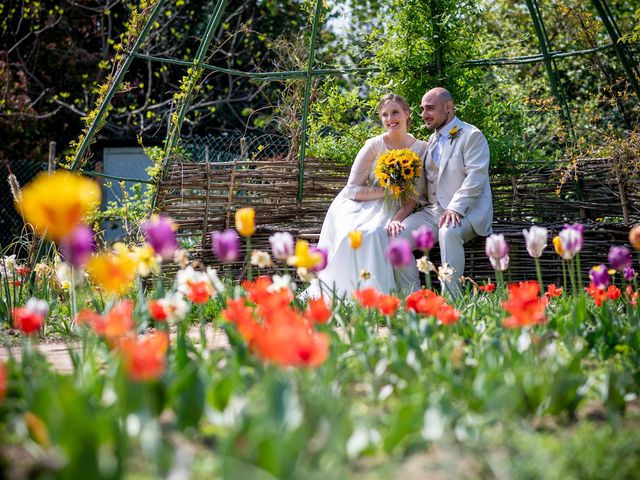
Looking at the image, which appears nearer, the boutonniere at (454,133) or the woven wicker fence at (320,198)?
the boutonniere at (454,133)

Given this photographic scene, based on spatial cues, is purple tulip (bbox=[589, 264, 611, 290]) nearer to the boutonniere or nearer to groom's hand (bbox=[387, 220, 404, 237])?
groom's hand (bbox=[387, 220, 404, 237])

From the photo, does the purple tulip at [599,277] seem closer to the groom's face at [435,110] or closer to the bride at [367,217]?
the bride at [367,217]

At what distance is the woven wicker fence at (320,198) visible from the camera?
19.6 feet

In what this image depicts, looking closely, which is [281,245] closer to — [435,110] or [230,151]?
[435,110]

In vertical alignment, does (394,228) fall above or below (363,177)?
below

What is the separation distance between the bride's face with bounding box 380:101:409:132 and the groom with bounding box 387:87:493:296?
0.57 feet

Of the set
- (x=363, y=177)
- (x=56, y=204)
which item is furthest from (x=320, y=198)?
(x=56, y=204)

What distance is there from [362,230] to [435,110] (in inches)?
40.8

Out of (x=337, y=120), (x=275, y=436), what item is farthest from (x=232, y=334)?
(x=337, y=120)

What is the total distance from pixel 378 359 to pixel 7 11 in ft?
43.4

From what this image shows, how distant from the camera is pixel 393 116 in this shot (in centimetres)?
556

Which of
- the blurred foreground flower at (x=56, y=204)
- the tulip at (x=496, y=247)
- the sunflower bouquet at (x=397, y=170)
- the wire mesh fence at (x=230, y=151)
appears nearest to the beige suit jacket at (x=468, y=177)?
the sunflower bouquet at (x=397, y=170)

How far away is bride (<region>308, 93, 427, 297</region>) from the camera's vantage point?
5160 mm

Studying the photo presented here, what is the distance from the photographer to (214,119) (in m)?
15.3
